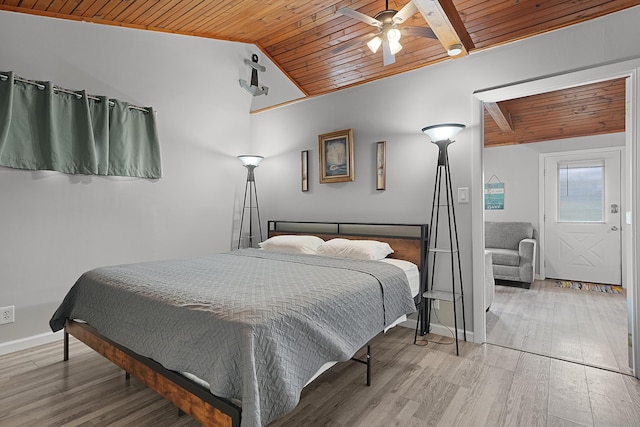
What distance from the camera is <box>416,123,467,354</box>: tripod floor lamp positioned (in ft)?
9.72

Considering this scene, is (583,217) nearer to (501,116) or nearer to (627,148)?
(501,116)

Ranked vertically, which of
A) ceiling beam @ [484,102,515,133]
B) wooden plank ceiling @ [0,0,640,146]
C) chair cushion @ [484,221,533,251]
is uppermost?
wooden plank ceiling @ [0,0,640,146]

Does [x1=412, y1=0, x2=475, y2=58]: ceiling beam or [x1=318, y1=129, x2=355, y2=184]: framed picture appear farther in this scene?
[x1=318, y1=129, x2=355, y2=184]: framed picture

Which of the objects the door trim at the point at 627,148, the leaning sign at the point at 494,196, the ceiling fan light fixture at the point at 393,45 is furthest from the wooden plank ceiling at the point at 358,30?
the leaning sign at the point at 494,196

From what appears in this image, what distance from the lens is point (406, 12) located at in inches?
93.3

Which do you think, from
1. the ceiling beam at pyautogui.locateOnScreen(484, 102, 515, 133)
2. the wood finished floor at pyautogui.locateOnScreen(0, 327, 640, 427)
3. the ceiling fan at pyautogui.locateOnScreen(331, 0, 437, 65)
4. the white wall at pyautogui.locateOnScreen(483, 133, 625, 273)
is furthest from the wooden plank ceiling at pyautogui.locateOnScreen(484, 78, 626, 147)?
the wood finished floor at pyautogui.locateOnScreen(0, 327, 640, 427)

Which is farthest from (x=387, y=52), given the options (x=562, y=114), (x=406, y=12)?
(x=562, y=114)

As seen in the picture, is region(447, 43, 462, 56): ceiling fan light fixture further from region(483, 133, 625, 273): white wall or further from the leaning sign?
the leaning sign

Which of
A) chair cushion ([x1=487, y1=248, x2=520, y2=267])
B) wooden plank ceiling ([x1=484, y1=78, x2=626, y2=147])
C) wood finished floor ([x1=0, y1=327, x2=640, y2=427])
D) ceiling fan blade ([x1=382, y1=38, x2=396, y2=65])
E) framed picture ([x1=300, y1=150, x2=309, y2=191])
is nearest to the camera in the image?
wood finished floor ([x1=0, y1=327, x2=640, y2=427])

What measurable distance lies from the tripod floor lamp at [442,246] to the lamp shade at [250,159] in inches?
91.8

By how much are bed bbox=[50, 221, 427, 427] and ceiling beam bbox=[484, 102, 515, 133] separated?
2.40m

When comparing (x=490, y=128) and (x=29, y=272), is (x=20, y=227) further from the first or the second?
(x=490, y=128)

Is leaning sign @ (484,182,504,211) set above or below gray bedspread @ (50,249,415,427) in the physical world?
above

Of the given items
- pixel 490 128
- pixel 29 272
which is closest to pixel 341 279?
pixel 29 272
